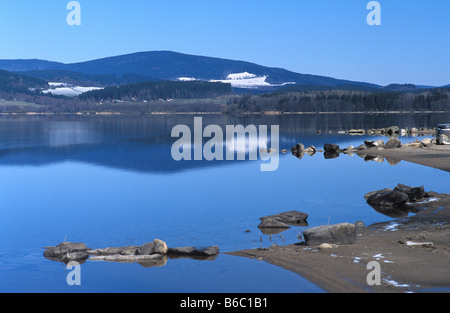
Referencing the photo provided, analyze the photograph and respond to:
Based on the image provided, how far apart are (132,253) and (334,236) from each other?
213 inches

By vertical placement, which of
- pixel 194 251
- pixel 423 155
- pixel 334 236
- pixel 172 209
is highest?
pixel 423 155

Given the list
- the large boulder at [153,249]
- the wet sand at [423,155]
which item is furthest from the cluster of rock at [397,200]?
the wet sand at [423,155]

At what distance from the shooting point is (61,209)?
24172 millimetres

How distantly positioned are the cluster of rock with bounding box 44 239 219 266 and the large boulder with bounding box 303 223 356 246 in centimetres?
262

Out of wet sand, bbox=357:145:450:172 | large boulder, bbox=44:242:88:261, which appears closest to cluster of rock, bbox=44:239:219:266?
large boulder, bbox=44:242:88:261

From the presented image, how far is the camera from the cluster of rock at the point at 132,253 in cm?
1560

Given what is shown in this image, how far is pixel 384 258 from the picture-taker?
1424 centimetres

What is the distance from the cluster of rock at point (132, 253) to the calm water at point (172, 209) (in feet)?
1.09

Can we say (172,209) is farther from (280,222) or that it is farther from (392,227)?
(392,227)

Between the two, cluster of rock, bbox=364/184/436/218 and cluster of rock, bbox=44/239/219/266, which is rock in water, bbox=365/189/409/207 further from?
cluster of rock, bbox=44/239/219/266

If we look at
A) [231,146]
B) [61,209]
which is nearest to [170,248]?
[61,209]

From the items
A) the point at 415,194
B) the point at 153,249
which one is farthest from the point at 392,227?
the point at 153,249

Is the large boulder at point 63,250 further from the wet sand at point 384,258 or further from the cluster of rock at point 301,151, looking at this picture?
the cluster of rock at point 301,151

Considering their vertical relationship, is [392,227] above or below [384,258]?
below
